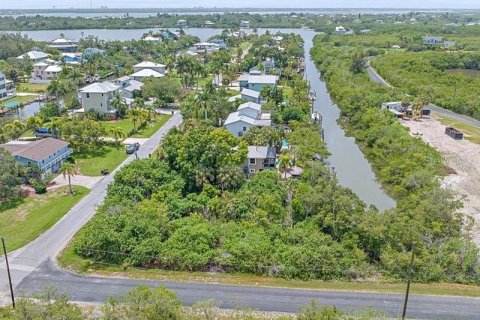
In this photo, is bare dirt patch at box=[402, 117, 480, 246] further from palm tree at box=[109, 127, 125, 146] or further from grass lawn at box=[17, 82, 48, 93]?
grass lawn at box=[17, 82, 48, 93]

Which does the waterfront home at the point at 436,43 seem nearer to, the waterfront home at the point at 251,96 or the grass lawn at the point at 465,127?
the grass lawn at the point at 465,127

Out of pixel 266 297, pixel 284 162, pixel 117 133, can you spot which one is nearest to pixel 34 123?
pixel 117 133

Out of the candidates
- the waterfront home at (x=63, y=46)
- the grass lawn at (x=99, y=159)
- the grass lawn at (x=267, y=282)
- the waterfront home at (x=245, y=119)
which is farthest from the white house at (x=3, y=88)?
the grass lawn at (x=267, y=282)

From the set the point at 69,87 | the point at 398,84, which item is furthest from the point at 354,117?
the point at 69,87

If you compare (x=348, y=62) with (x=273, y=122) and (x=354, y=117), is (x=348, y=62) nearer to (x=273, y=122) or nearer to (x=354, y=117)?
(x=354, y=117)

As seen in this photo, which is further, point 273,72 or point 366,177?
point 273,72

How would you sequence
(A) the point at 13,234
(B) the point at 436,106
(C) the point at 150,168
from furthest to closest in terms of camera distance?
(B) the point at 436,106 < (C) the point at 150,168 < (A) the point at 13,234
